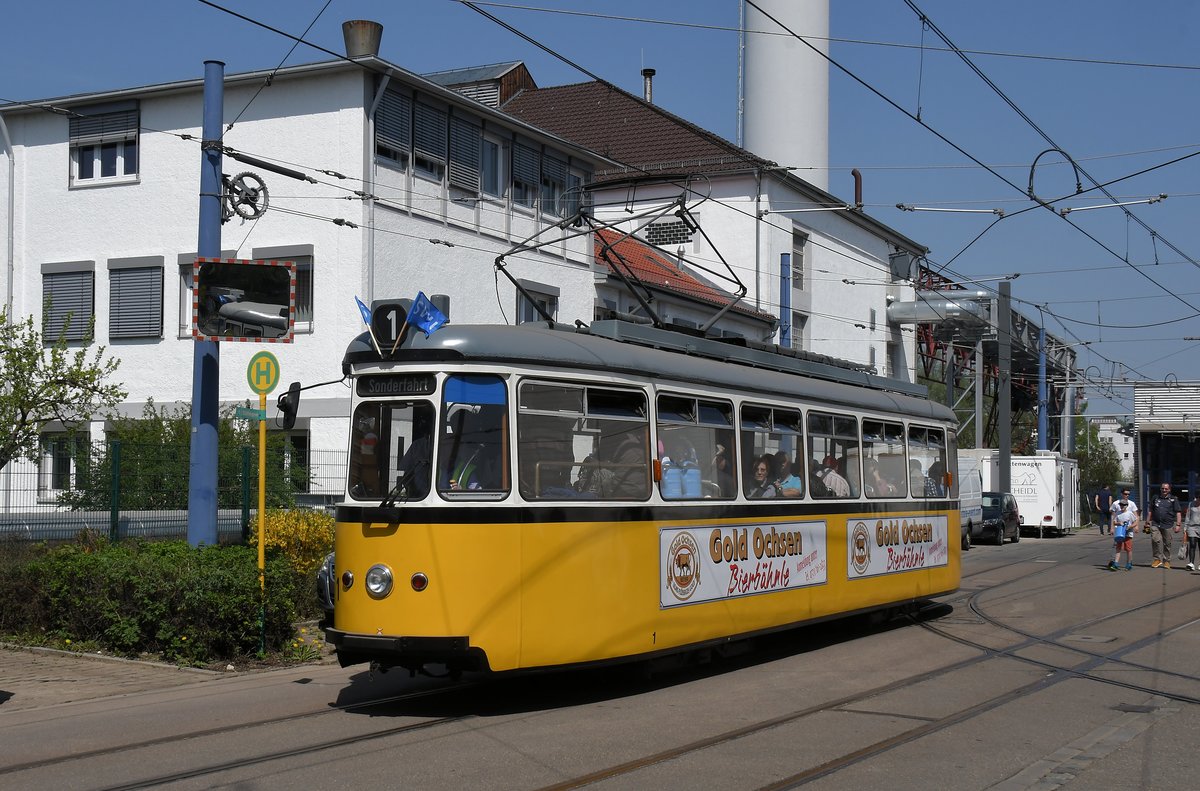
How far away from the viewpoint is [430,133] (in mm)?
25453

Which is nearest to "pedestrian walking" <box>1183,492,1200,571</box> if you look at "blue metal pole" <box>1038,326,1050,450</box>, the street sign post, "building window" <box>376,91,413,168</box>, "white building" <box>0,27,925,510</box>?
"white building" <box>0,27,925,510</box>

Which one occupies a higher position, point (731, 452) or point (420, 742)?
point (731, 452)

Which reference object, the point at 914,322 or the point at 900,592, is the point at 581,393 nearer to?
the point at 900,592

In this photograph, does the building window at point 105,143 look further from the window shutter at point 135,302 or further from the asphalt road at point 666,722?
the asphalt road at point 666,722

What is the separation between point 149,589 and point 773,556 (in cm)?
590

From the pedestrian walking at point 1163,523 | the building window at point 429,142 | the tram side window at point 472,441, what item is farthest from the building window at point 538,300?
the tram side window at point 472,441

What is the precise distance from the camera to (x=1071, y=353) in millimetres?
66125

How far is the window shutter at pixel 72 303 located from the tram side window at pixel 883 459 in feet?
56.3

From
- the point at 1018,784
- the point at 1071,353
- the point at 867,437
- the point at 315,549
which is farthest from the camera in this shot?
the point at 1071,353

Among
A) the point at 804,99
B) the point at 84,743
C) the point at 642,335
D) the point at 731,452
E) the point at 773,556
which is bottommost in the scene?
the point at 84,743

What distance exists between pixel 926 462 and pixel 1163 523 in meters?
12.1

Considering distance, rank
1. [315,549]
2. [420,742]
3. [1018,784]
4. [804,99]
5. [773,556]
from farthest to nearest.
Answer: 1. [804,99]
2. [315,549]
3. [773,556]
4. [420,742]
5. [1018,784]

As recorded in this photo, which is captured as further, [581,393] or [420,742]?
[581,393]

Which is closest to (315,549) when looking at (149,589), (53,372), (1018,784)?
(149,589)
